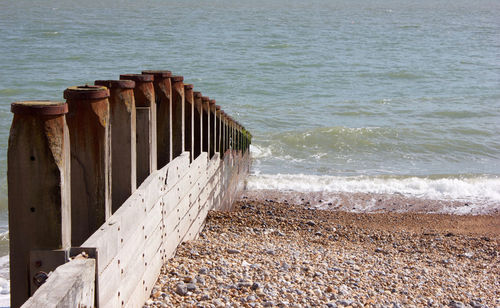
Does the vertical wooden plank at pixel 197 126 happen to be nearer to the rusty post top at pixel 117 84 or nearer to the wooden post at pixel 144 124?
the wooden post at pixel 144 124

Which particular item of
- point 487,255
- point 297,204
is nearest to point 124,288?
point 487,255

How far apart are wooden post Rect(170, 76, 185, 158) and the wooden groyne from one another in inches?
16.9

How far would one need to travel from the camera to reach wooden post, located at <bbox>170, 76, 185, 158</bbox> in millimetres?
6641

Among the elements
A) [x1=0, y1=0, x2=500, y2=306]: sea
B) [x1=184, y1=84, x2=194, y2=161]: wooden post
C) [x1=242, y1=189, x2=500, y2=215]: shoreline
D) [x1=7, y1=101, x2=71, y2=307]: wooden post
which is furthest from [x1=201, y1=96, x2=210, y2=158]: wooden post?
[x1=7, y1=101, x2=71, y2=307]: wooden post

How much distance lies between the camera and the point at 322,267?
6594 millimetres

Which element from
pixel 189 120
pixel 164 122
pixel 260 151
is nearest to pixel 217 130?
pixel 189 120

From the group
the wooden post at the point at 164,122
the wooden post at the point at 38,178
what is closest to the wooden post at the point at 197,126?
the wooden post at the point at 164,122

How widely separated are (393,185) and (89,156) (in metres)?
12.2

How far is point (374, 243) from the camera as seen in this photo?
921 centimetres

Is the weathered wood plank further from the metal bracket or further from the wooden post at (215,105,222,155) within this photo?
the wooden post at (215,105,222,155)

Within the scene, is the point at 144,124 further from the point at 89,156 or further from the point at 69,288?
the point at 69,288

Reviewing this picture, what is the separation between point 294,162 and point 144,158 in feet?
42.5

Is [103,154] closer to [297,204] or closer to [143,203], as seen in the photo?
[143,203]

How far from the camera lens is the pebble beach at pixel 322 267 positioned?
17.7 feet
